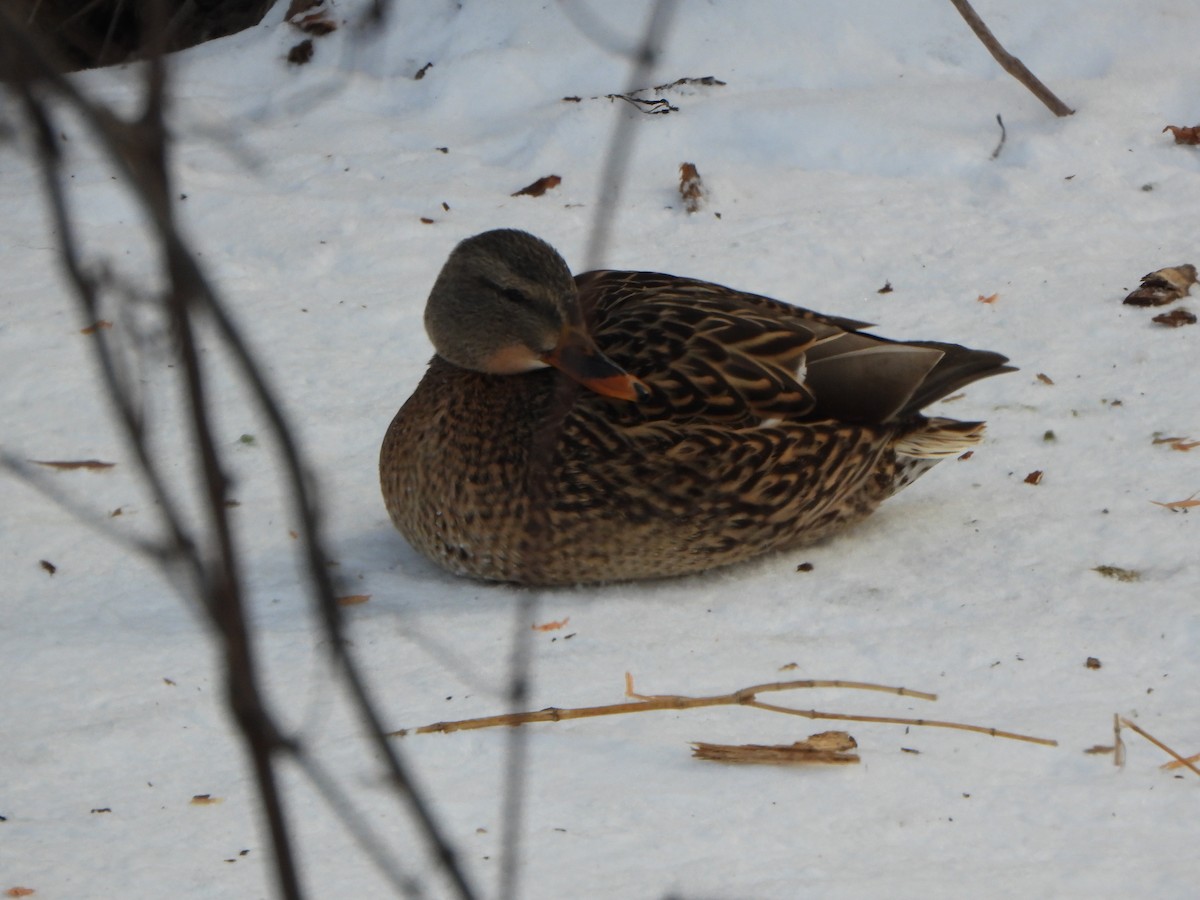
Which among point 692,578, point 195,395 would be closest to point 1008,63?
point 692,578

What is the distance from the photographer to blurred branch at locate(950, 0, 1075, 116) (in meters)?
6.27

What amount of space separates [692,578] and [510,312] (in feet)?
2.76

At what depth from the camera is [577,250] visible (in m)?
6.11

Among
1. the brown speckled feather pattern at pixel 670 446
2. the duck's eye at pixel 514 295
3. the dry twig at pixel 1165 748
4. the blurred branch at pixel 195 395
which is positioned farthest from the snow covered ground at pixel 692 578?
the duck's eye at pixel 514 295

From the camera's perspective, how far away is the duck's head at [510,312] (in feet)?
13.0

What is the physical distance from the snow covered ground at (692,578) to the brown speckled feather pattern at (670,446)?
14cm

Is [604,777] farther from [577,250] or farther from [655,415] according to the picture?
[577,250]

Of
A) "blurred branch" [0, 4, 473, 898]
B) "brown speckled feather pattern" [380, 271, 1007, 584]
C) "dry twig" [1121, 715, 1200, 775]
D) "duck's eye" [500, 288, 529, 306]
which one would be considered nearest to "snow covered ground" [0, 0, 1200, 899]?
"dry twig" [1121, 715, 1200, 775]

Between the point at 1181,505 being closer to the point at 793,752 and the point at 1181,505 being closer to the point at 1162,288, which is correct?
the point at 1162,288

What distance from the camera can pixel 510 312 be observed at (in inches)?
160

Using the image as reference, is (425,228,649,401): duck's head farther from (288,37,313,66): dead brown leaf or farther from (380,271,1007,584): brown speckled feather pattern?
(288,37,313,66): dead brown leaf

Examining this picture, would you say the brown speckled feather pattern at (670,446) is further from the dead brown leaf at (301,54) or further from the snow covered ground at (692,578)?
the dead brown leaf at (301,54)

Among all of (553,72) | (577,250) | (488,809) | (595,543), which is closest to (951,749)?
(488,809)

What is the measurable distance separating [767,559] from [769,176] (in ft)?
9.17
